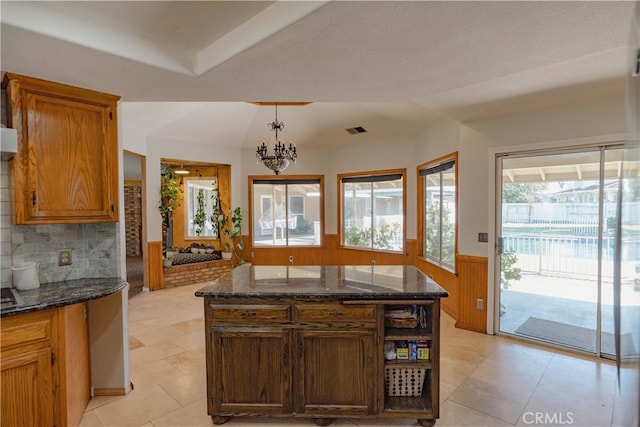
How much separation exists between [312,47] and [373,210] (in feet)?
15.2

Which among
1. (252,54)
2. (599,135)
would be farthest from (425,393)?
(599,135)

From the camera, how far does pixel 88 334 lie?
2402 millimetres

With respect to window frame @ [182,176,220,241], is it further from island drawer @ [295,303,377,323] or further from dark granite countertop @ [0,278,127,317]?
island drawer @ [295,303,377,323]

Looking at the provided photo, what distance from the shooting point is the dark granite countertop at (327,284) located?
6.47 feet

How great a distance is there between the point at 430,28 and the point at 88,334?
302 cm

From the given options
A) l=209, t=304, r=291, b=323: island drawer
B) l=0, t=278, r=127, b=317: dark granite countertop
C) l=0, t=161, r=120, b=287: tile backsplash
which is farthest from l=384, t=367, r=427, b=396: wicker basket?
l=0, t=161, r=120, b=287: tile backsplash

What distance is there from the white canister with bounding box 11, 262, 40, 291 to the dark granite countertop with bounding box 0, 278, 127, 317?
0.05m

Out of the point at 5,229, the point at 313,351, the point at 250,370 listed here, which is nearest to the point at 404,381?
the point at 313,351

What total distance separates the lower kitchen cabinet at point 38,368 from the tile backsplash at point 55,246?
415 mm

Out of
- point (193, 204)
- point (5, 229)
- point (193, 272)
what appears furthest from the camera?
point (193, 204)

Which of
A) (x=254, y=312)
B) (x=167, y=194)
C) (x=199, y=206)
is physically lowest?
(x=254, y=312)

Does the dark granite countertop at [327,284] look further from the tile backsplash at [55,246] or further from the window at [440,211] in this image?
the window at [440,211]

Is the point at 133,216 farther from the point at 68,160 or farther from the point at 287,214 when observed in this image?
→ the point at 68,160

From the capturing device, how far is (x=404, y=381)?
83.0 inches
